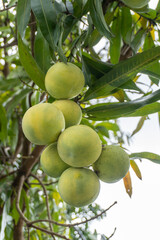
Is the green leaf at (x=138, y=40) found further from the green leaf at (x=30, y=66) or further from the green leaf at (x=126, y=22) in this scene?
the green leaf at (x=30, y=66)

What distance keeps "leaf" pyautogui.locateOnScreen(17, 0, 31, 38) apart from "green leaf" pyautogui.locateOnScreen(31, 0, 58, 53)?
0.13ft

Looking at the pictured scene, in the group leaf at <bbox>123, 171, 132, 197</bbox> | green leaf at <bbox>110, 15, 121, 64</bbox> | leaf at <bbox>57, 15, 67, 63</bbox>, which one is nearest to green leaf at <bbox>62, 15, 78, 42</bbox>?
leaf at <bbox>57, 15, 67, 63</bbox>

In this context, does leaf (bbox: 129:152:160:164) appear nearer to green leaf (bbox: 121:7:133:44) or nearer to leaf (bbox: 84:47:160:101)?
leaf (bbox: 84:47:160:101)

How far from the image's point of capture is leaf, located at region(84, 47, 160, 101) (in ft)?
1.56

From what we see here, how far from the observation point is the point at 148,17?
829 mm

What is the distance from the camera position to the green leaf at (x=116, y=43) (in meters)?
0.84

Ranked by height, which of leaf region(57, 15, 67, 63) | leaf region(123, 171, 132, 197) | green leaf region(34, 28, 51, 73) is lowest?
leaf region(123, 171, 132, 197)

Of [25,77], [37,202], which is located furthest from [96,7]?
[37,202]

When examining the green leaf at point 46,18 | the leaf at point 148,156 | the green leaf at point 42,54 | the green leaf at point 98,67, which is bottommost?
the leaf at point 148,156

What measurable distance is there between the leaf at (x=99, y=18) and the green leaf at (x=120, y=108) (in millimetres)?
149

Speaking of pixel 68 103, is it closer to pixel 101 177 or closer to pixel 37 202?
pixel 101 177

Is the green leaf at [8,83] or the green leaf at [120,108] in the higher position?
the green leaf at [120,108]

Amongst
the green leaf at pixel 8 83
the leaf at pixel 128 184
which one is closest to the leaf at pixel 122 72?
the leaf at pixel 128 184

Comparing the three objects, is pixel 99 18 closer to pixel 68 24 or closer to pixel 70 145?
pixel 68 24
